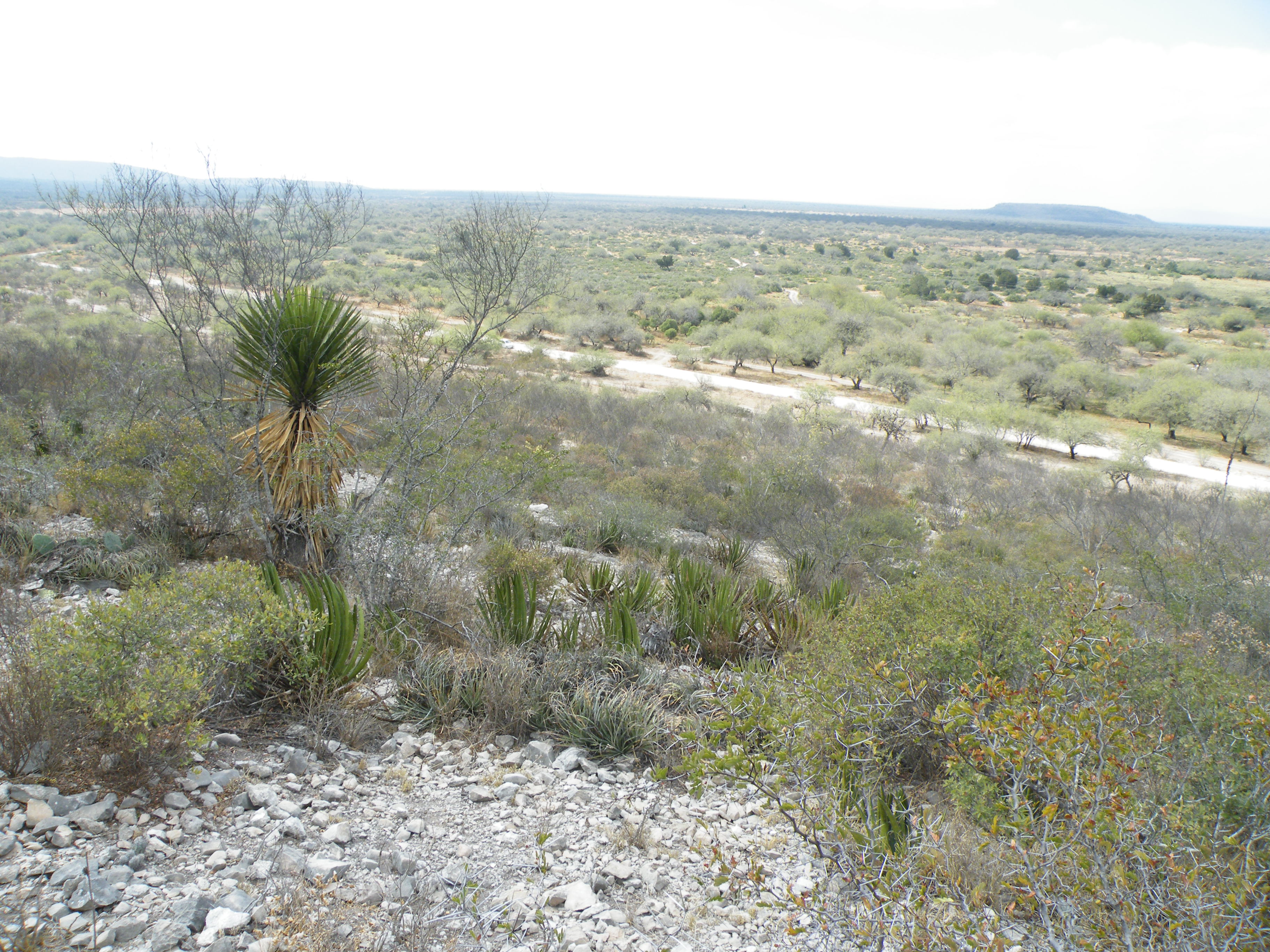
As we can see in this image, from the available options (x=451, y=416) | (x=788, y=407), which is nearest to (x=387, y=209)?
(x=788, y=407)

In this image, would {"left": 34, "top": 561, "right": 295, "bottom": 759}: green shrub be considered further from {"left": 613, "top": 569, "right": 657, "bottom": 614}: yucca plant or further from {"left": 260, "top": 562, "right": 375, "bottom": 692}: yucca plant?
{"left": 613, "top": 569, "right": 657, "bottom": 614}: yucca plant

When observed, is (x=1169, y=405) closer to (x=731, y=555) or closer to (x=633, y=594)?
(x=731, y=555)

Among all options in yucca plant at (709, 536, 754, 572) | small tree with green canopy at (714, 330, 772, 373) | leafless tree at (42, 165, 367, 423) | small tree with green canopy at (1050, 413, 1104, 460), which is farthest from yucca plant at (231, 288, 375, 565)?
small tree with green canopy at (714, 330, 772, 373)

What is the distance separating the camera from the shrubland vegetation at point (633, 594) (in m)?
2.87

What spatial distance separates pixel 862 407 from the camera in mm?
24000

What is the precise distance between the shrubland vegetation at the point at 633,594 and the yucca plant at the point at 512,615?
27mm

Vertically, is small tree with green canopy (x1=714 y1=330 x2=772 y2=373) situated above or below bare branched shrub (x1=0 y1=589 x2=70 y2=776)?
below

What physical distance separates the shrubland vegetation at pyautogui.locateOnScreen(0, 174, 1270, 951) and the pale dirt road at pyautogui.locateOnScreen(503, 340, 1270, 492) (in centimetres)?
195

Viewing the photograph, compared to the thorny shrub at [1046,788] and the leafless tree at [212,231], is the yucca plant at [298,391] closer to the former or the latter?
the leafless tree at [212,231]

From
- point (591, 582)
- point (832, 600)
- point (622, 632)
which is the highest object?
point (622, 632)

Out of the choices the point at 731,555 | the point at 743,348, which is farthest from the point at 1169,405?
the point at 731,555

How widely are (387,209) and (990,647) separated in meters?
111

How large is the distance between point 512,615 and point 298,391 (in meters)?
3.27

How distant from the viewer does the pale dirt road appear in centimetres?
1838
